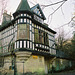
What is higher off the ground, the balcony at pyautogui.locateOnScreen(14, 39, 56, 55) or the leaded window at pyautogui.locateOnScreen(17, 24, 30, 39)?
the leaded window at pyautogui.locateOnScreen(17, 24, 30, 39)

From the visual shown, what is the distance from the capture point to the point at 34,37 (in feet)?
36.9

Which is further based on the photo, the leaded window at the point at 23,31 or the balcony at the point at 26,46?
the leaded window at the point at 23,31

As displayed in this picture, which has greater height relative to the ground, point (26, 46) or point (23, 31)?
point (23, 31)

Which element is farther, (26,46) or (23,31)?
(23,31)

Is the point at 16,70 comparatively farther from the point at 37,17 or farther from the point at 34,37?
the point at 37,17

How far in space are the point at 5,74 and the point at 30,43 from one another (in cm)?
442

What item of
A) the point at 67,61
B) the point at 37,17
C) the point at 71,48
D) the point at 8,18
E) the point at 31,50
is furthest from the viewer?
the point at 67,61

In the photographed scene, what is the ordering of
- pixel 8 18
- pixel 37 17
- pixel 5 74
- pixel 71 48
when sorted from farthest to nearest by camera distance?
pixel 71 48 < pixel 8 18 < pixel 37 17 < pixel 5 74

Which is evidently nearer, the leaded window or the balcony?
the balcony

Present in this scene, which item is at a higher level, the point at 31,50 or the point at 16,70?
the point at 31,50

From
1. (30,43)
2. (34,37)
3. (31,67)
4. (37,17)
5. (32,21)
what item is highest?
(37,17)

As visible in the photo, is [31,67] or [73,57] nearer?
[31,67]

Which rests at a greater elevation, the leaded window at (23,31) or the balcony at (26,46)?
the leaded window at (23,31)

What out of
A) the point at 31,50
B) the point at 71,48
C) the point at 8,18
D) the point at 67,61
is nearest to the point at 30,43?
the point at 31,50
